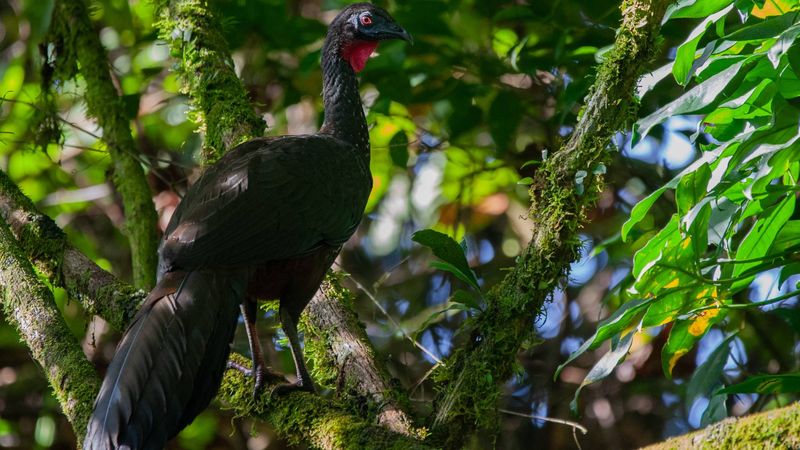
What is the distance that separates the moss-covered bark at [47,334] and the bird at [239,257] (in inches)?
8.3

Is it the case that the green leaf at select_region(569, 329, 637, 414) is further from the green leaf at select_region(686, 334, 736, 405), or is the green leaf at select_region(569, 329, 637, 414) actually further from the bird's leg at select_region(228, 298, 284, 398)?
the bird's leg at select_region(228, 298, 284, 398)

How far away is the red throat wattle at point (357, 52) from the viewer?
4.53m

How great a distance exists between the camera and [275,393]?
Result: 141 inches

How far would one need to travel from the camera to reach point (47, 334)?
130 inches

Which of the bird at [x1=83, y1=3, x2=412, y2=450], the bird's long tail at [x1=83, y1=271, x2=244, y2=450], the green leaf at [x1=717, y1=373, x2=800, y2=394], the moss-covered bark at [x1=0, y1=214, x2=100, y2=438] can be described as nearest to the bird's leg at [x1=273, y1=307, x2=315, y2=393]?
the bird at [x1=83, y1=3, x2=412, y2=450]

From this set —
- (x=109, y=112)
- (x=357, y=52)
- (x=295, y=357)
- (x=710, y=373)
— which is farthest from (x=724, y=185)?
(x=109, y=112)

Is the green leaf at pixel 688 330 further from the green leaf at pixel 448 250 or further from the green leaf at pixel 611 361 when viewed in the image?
the green leaf at pixel 448 250

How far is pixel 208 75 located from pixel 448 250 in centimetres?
175

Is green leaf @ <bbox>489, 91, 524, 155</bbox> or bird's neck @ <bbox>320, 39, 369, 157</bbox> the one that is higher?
bird's neck @ <bbox>320, 39, 369, 157</bbox>

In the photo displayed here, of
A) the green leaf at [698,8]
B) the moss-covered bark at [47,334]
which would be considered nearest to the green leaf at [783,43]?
the green leaf at [698,8]

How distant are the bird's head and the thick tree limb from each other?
20.4 inches

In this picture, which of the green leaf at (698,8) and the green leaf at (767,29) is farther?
the green leaf at (698,8)

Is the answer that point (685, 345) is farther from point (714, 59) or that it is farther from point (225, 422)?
point (225, 422)

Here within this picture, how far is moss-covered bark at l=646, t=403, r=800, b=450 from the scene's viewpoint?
1.97 metres
